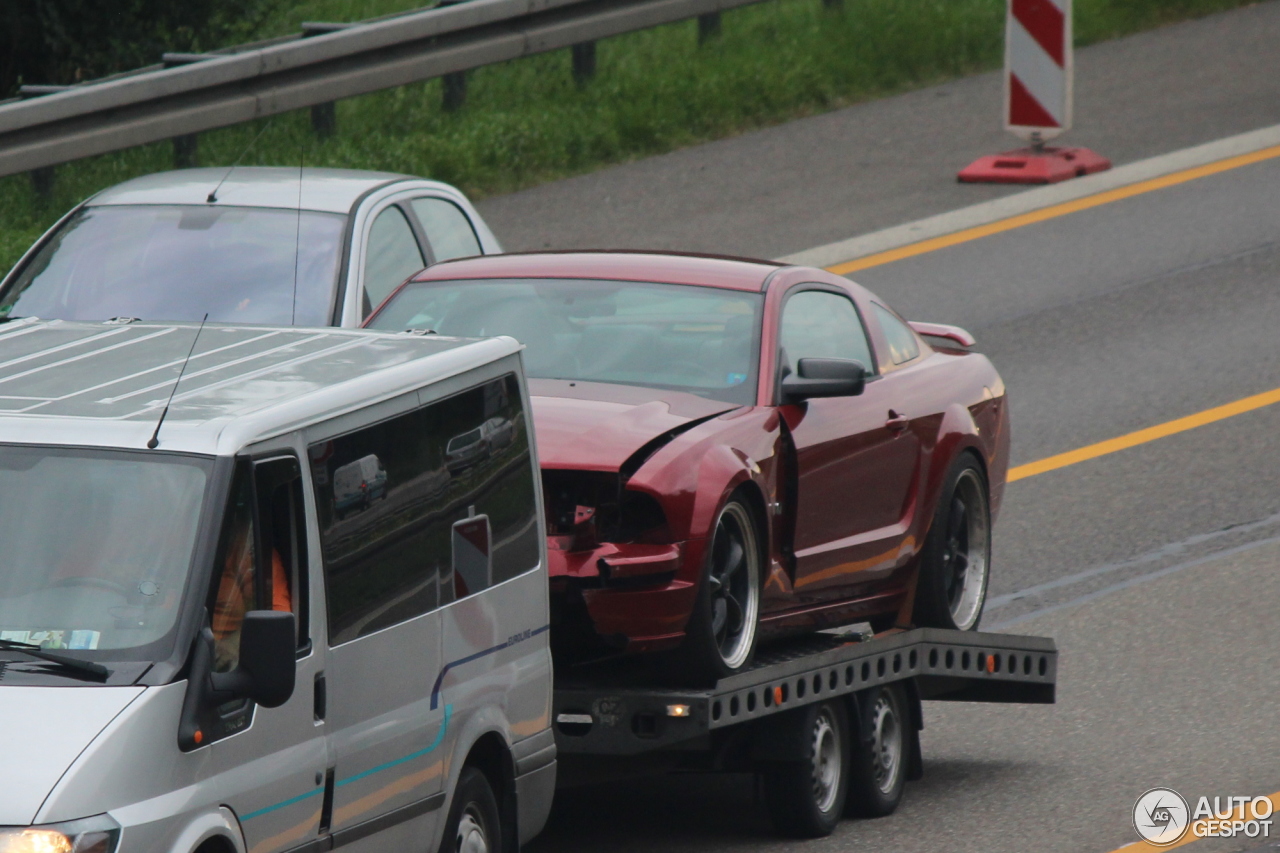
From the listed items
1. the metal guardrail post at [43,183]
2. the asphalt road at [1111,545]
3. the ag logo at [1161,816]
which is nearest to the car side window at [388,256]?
the asphalt road at [1111,545]

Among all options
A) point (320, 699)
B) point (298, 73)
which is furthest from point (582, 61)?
point (320, 699)

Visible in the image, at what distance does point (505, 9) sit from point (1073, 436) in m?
6.37

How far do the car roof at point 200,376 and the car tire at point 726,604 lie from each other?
1230 mm

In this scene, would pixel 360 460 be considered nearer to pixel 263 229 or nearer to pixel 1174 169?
pixel 263 229

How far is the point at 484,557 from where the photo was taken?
7.20m

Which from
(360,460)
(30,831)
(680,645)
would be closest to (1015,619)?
(680,645)

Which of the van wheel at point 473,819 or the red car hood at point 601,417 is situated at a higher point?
the red car hood at point 601,417

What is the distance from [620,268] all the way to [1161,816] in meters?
2.94

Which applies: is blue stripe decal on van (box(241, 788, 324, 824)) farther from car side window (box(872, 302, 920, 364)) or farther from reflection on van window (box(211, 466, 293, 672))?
car side window (box(872, 302, 920, 364))

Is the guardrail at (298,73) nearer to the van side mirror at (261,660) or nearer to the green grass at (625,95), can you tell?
the green grass at (625,95)

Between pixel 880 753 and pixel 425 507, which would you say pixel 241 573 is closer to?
pixel 425 507

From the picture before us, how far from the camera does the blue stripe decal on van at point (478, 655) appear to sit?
22.6 feet

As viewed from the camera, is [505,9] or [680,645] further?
[505,9]

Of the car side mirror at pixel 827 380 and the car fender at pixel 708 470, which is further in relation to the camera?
the car side mirror at pixel 827 380
